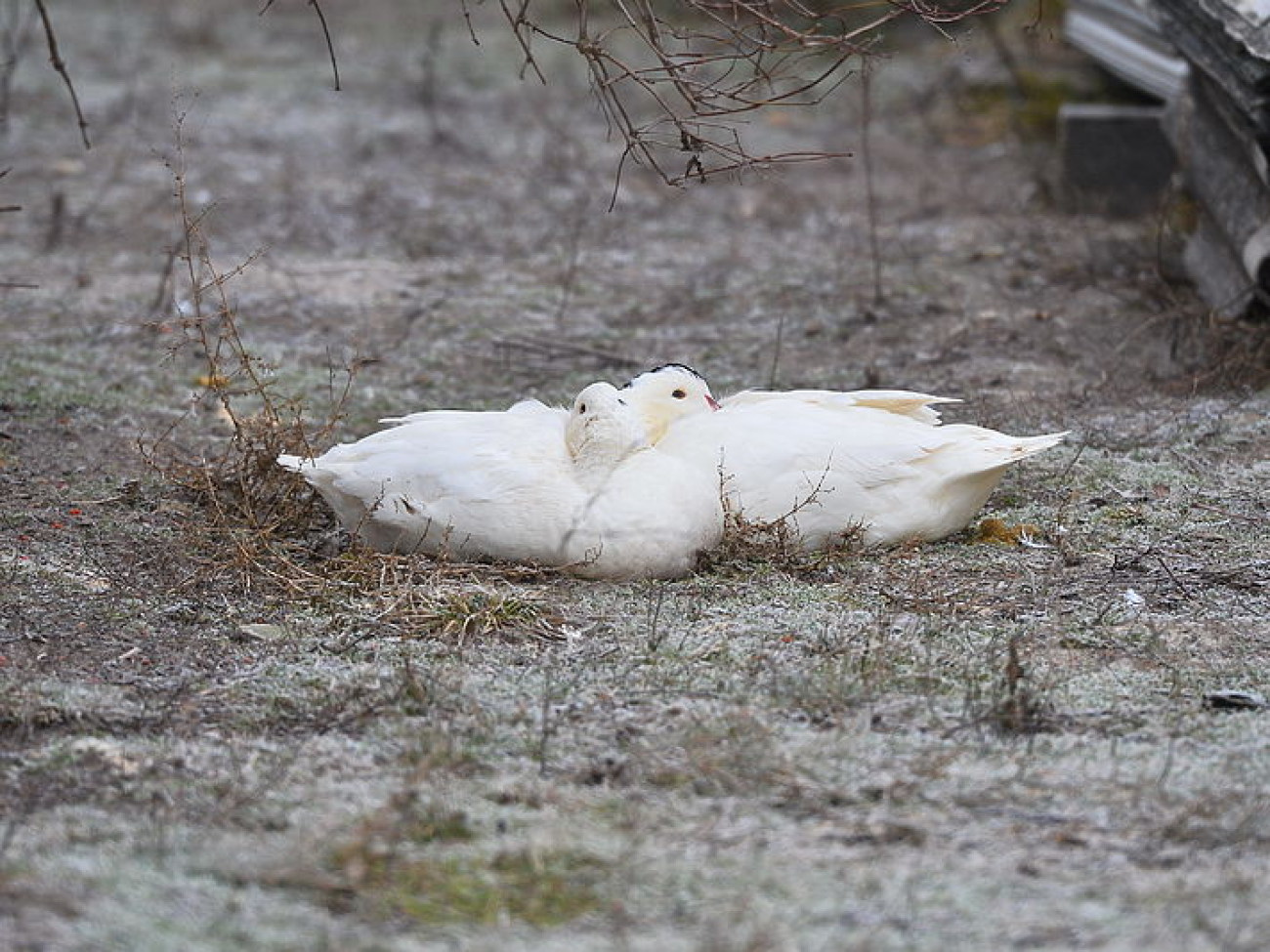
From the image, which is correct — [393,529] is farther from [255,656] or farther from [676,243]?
[676,243]

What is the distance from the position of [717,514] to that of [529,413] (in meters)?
0.74

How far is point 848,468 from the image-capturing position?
485cm

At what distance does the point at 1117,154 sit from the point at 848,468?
531 cm

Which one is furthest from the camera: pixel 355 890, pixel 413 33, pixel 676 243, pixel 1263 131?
pixel 413 33

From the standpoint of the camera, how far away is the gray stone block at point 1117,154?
9.32 m

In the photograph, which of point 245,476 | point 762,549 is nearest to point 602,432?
point 762,549

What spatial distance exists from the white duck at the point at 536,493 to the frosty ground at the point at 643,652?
0.35ft

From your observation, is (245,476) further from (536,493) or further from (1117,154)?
(1117,154)

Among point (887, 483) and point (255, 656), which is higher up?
point (887, 483)

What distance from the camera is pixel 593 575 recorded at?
462cm

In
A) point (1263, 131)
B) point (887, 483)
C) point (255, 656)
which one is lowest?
point (255, 656)

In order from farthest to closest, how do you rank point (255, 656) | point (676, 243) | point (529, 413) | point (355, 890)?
point (676, 243), point (529, 413), point (255, 656), point (355, 890)

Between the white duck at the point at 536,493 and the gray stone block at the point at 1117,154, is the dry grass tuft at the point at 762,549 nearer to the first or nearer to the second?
the white duck at the point at 536,493

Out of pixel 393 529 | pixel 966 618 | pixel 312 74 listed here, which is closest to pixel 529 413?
pixel 393 529
